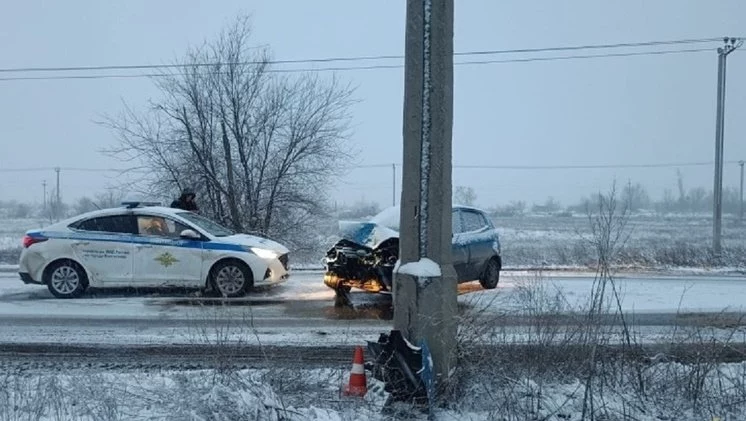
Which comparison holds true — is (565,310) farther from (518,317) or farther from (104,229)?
(104,229)

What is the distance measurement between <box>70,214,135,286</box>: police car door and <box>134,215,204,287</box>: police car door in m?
0.18

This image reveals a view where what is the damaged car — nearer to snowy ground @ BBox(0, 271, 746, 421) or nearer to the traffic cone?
snowy ground @ BBox(0, 271, 746, 421)

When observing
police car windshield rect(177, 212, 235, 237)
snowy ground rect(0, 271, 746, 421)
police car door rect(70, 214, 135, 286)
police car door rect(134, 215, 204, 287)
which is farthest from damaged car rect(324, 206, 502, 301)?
police car door rect(70, 214, 135, 286)

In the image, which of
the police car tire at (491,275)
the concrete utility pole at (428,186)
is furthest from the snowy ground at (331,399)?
the police car tire at (491,275)

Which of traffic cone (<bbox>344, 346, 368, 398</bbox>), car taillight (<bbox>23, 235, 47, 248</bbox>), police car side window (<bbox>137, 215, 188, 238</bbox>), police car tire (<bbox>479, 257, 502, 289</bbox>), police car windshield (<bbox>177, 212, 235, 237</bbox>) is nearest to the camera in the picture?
traffic cone (<bbox>344, 346, 368, 398</bbox>)

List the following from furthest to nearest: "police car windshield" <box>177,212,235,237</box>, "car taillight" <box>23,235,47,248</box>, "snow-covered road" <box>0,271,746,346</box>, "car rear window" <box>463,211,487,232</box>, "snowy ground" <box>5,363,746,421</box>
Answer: "car rear window" <box>463,211,487,232</box>
"police car windshield" <box>177,212,235,237</box>
"car taillight" <box>23,235,47,248</box>
"snow-covered road" <box>0,271,746,346</box>
"snowy ground" <box>5,363,746,421</box>

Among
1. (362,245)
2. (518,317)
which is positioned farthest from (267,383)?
(362,245)

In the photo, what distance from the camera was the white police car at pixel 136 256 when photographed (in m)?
12.2

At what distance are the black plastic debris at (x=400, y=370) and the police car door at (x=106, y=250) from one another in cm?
831

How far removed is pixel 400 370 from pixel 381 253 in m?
6.32

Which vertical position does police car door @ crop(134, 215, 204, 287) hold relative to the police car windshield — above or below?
below

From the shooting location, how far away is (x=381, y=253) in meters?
11.5

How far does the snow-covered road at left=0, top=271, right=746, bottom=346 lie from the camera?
845 cm

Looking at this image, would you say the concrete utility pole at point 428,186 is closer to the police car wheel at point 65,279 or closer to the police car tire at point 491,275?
the police car tire at point 491,275
